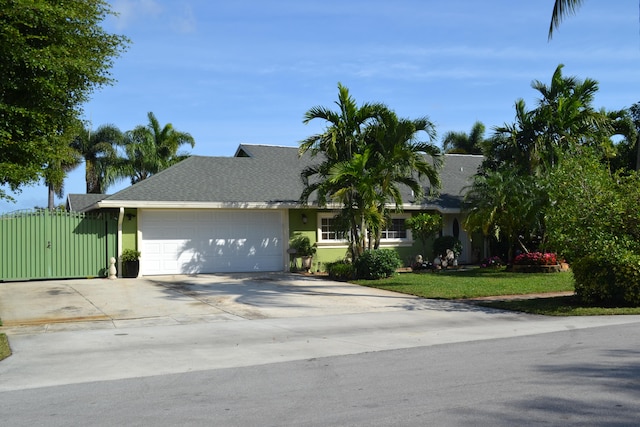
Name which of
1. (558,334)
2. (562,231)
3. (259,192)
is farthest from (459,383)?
(259,192)

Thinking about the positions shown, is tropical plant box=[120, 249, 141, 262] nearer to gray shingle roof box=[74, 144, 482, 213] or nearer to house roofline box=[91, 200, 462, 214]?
house roofline box=[91, 200, 462, 214]

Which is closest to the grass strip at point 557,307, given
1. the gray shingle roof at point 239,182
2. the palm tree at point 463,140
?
the gray shingle roof at point 239,182

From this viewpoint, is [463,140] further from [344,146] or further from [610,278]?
[610,278]

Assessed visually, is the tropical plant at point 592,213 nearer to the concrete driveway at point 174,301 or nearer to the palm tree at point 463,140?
the concrete driveway at point 174,301

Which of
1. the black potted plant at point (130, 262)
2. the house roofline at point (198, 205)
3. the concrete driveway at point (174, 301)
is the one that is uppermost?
the house roofline at point (198, 205)

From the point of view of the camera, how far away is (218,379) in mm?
7289

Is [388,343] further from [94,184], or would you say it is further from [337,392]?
[94,184]

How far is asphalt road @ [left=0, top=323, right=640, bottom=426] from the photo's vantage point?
18.1 feet

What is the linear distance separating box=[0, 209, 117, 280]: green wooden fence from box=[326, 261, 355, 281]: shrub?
275 inches

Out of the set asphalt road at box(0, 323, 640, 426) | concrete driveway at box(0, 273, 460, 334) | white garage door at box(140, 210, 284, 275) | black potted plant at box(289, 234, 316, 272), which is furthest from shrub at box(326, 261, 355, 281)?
asphalt road at box(0, 323, 640, 426)

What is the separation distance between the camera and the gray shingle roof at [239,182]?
65.4ft

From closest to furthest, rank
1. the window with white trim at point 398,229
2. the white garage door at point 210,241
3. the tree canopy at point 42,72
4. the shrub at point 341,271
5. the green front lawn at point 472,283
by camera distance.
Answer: the tree canopy at point 42,72
the green front lawn at point 472,283
the shrub at point 341,271
the white garage door at point 210,241
the window with white trim at point 398,229

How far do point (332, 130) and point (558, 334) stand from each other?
969cm

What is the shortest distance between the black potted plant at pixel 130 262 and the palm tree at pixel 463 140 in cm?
2395
